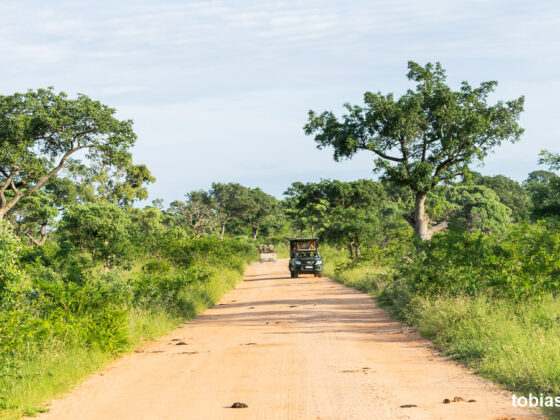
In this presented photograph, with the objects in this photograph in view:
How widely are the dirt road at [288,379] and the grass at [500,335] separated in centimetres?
35

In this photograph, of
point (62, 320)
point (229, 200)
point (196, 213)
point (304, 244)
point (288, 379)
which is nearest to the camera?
point (288, 379)

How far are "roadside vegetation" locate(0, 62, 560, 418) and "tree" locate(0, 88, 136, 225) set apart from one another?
8cm

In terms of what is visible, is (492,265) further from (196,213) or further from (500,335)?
(196,213)

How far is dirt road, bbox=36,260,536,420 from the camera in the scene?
6.66 meters

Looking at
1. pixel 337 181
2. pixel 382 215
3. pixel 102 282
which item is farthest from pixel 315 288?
pixel 382 215

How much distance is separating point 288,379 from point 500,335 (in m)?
4.00

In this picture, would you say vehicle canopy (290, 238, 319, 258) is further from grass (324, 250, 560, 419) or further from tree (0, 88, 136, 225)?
grass (324, 250, 560, 419)

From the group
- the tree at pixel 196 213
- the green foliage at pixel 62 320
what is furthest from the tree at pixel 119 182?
the green foliage at pixel 62 320

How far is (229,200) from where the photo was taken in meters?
85.6

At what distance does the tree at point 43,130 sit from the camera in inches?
1227

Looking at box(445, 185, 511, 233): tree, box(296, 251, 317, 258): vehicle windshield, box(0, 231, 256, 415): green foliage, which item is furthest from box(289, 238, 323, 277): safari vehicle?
box(445, 185, 511, 233): tree


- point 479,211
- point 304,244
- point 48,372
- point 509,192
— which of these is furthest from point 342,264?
point 509,192

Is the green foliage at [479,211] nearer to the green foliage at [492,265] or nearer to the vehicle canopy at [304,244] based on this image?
the vehicle canopy at [304,244]

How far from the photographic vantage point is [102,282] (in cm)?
1172
